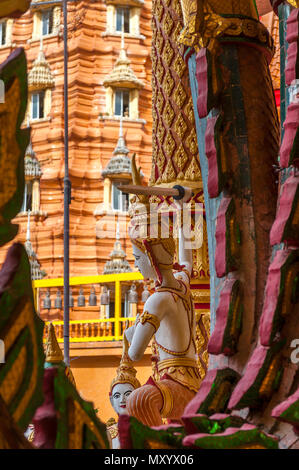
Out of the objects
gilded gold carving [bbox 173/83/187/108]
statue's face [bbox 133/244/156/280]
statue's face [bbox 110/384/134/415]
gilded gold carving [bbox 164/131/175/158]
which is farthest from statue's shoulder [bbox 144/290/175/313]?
gilded gold carving [bbox 173/83/187/108]

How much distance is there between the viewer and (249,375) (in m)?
1.57

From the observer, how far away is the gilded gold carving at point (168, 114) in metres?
3.80

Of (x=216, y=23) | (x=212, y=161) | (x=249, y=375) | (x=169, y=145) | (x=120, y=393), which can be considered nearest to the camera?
(x=249, y=375)

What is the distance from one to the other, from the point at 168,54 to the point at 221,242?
7.29 ft

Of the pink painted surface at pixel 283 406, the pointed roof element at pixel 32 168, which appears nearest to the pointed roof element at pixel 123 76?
the pointed roof element at pixel 32 168

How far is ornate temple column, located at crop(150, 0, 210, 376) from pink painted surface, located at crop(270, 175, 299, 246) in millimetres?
1909

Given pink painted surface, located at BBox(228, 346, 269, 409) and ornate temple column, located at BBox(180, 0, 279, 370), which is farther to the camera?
ornate temple column, located at BBox(180, 0, 279, 370)

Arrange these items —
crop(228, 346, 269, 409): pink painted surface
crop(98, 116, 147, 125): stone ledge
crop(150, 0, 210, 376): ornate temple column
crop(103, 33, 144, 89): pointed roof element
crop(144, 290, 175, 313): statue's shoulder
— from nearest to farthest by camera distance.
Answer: crop(228, 346, 269, 409): pink painted surface
crop(144, 290, 175, 313): statue's shoulder
crop(150, 0, 210, 376): ornate temple column
crop(103, 33, 144, 89): pointed roof element
crop(98, 116, 147, 125): stone ledge

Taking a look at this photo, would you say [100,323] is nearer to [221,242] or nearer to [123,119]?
[123,119]

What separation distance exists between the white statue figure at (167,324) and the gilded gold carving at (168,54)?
1.02 metres

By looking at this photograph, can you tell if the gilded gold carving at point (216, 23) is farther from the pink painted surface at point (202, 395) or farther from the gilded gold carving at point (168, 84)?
the gilded gold carving at point (168, 84)

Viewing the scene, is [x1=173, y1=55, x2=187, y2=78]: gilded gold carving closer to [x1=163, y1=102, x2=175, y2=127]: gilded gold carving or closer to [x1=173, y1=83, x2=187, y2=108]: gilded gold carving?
[x1=173, y1=83, x2=187, y2=108]: gilded gold carving

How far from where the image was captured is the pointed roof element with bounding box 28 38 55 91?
16.0 m

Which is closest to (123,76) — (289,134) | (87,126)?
(87,126)
